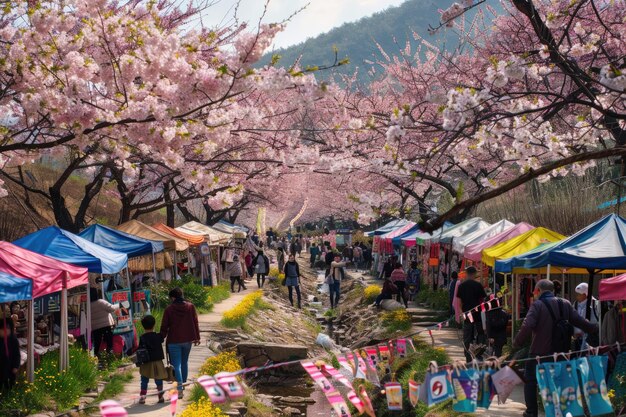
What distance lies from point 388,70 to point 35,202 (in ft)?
52.1

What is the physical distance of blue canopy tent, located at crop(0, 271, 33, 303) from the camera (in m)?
9.76

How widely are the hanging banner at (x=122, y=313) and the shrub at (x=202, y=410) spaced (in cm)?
394

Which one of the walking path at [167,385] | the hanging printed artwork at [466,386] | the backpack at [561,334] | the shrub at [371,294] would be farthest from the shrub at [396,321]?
the hanging printed artwork at [466,386]

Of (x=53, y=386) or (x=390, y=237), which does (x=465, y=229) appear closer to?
(x=390, y=237)

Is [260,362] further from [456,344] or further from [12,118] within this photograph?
[12,118]

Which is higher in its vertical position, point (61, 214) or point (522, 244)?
point (61, 214)

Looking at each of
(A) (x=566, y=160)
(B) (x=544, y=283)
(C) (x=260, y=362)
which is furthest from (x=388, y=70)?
(A) (x=566, y=160)

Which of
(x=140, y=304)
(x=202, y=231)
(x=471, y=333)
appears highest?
(x=202, y=231)

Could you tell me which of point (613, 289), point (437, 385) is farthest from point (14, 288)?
point (613, 289)

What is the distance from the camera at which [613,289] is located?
33.4 feet

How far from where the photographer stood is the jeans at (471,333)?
49.5 ft

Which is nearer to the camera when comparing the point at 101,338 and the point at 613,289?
the point at 613,289

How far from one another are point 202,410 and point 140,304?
8.15 m

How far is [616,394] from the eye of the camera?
1019 cm
